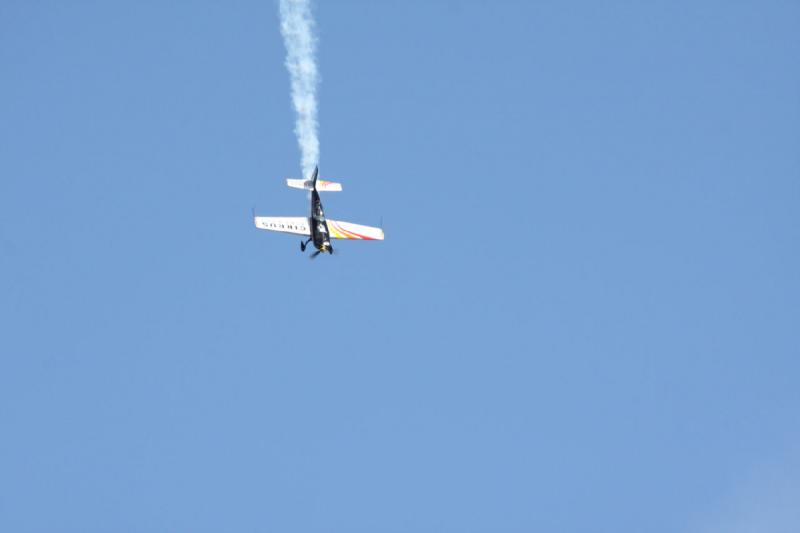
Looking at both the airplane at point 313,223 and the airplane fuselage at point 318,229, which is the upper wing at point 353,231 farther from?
Answer: the airplane fuselage at point 318,229

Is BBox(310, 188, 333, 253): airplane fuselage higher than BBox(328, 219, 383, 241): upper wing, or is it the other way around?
BBox(328, 219, 383, 241): upper wing

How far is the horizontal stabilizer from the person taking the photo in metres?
66.5

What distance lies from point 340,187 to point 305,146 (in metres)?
6.54

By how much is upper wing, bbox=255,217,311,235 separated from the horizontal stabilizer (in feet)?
6.43

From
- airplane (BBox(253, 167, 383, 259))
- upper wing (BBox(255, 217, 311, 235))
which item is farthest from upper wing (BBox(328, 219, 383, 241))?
upper wing (BBox(255, 217, 311, 235))

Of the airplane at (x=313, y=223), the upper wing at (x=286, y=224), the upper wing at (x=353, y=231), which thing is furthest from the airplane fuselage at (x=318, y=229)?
the upper wing at (x=353, y=231)

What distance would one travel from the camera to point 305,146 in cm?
6247

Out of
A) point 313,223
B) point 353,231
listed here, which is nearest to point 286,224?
point 313,223

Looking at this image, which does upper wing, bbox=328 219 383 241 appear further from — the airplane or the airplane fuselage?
the airplane fuselage

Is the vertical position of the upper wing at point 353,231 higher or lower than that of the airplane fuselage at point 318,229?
higher

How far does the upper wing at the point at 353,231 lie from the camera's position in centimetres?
7106

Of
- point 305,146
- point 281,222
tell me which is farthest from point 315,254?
point 305,146

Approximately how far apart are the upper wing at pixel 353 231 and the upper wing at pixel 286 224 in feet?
6.83

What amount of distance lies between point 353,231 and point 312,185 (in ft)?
18.2
